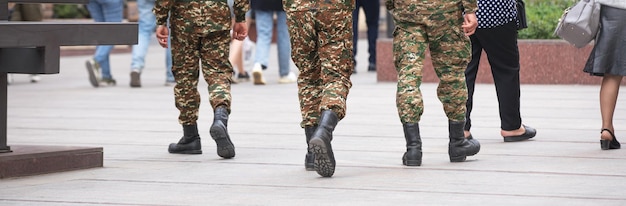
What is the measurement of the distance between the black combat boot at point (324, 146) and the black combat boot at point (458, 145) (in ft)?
3.05

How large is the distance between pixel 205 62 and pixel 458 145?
1.69m

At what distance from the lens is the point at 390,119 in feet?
34.0

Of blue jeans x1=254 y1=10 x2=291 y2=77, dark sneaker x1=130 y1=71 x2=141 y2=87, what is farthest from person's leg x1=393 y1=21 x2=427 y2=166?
dark sneaker x1=130 y1=71 x2=141 y2=87

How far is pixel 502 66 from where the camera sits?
339 inches

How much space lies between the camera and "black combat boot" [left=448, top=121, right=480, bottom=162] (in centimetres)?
757

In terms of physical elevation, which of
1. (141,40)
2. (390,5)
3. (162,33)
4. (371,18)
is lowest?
(141,40)

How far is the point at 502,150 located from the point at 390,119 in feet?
7.37

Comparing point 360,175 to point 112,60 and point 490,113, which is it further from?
point 112,60

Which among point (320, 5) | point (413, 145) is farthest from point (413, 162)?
Result: point (320, 5)

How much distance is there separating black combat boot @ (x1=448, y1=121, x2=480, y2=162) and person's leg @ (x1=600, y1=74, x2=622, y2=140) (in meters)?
0.96

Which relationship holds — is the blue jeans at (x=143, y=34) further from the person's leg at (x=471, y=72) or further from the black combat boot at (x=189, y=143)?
the person's leg at (x=471, y=72)

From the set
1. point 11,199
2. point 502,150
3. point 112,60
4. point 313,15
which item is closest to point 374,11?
point 112,60

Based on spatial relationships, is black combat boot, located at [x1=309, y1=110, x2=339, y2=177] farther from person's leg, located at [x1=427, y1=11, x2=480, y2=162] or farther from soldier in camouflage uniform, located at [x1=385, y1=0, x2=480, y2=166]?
person's leg, located at [x1=427, y1=11, x2=480, y2=162]

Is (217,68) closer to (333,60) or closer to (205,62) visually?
(205,62)
